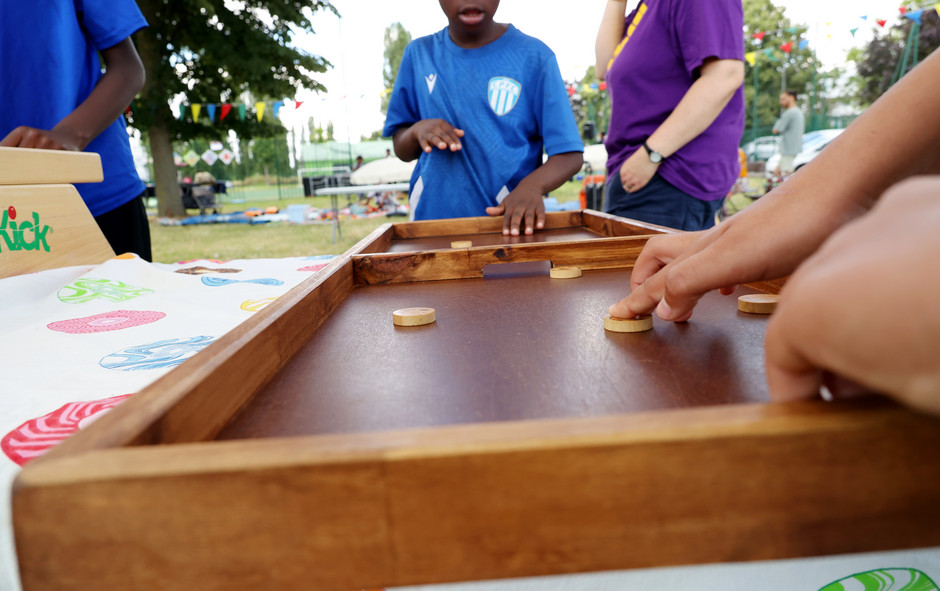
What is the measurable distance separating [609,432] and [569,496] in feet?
0.13

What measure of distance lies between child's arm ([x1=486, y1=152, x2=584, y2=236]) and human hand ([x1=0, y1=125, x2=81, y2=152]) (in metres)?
1.25

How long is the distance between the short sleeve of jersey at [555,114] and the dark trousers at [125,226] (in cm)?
135

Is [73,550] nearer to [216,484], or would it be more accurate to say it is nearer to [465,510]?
[216,484]

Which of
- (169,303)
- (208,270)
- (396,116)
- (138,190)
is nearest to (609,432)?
(169,303)

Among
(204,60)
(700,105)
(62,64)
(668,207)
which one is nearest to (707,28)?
(700,105)

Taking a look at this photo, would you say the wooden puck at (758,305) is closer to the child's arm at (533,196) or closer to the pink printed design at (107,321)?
the pink printed design at (107,321)

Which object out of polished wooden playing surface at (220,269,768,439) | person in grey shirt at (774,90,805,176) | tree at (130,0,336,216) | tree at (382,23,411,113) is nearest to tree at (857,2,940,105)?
person in grey shirt at (774,90,805,176)

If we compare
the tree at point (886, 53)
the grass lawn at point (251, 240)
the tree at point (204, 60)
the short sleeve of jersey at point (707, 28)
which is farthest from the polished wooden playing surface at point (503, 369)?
the tree at point (886, 53)

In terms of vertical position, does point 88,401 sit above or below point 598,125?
below

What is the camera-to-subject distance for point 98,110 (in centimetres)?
183

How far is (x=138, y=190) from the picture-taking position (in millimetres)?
2080

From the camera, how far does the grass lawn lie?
24.9ft

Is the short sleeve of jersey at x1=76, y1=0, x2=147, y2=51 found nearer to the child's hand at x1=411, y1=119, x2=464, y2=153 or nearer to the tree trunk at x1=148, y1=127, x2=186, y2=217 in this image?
the child's hand at x1=411, y1=119, x2=464, y2=153

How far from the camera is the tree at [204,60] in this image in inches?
455
